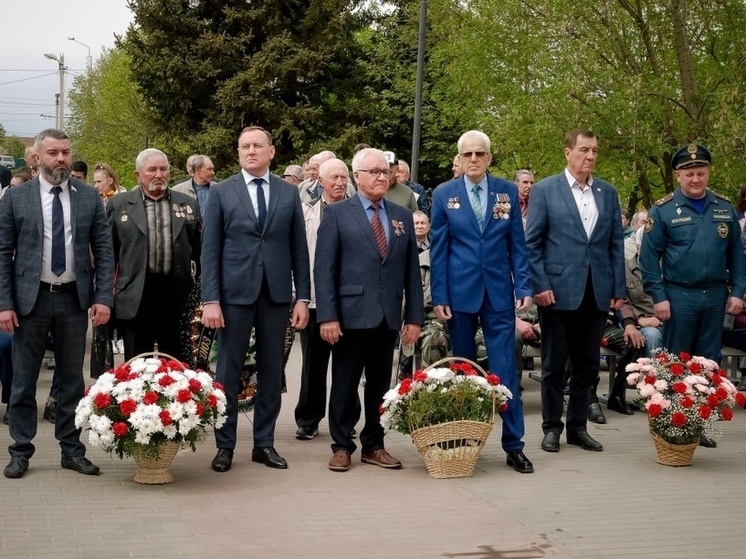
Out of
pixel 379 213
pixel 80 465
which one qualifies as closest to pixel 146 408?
pixel 80 465

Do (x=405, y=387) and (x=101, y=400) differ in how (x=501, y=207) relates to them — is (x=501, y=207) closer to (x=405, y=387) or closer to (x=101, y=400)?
(x=405, y=387)

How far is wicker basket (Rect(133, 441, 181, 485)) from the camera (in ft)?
23.7

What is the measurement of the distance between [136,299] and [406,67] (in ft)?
114

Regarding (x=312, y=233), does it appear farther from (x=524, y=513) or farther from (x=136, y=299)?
(x=524, y=513)

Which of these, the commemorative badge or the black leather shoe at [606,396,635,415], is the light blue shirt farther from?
the black leather shoe at [606,396,635,415]

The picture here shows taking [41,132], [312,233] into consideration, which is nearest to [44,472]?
[41,132]

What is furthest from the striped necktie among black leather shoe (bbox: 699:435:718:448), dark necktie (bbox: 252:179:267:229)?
black leather shoe (bbox: 699:435:718:448)

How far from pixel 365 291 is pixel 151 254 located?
69.1 inches

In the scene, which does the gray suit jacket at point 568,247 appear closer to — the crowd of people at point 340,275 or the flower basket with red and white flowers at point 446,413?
the crowd of people at point 340,275

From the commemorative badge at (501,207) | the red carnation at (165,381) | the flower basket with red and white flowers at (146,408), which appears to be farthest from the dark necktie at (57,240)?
the commemorative badge at (501,207)

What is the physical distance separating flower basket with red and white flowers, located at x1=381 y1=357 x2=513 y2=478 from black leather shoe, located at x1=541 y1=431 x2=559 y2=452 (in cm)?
101

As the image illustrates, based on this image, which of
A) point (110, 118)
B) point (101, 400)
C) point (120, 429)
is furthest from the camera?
point (110, 118)

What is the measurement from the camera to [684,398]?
8102 mm

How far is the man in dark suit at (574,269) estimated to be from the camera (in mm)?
8523
